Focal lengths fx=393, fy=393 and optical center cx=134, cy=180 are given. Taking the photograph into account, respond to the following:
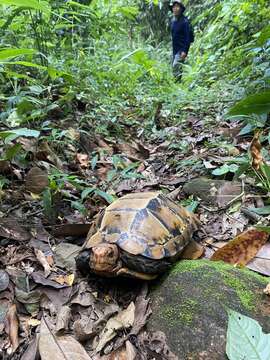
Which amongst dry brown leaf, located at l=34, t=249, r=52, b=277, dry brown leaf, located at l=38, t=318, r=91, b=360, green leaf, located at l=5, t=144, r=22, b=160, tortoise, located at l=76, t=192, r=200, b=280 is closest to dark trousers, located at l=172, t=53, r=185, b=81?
green leaf, located at l=5, t=144, r=22, b=160

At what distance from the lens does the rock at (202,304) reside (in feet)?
5.70

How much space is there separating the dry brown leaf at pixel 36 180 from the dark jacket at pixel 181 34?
28.2 ft

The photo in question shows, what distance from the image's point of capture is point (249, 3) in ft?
23.6

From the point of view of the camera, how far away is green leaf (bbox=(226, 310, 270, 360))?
4.47 feet

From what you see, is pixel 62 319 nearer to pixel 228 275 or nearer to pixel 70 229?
pixel 70 229

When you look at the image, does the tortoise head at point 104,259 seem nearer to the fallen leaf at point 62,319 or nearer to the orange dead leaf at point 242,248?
the fallen leaf at point 62,319

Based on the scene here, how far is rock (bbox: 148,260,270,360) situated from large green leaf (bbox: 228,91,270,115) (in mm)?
1137

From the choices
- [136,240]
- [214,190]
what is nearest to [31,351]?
[136,240]

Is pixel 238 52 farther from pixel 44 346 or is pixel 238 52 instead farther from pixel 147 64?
pixel 44 346

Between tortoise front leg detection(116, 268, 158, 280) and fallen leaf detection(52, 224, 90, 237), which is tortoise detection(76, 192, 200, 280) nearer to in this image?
tortoise front leg detection(116, 268, 158, 280)

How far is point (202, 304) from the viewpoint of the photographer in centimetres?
189

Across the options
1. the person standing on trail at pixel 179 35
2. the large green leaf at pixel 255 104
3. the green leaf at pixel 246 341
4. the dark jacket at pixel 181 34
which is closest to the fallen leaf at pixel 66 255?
the green leaf at pixel 246 341

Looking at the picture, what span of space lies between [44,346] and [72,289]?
467mm

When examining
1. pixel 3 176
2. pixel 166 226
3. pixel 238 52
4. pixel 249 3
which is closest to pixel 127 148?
pixel 3 176
